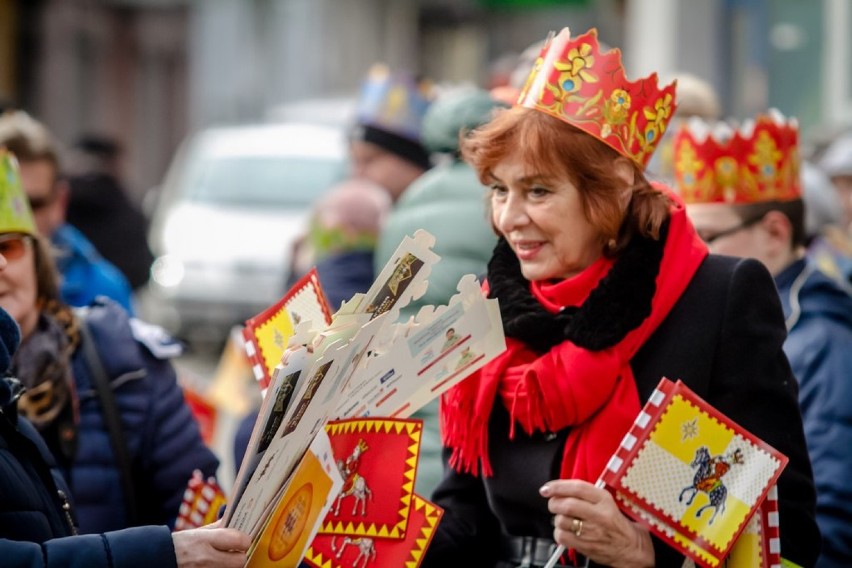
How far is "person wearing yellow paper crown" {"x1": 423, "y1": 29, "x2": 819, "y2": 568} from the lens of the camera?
3256 millimetres

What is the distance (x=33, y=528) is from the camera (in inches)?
113

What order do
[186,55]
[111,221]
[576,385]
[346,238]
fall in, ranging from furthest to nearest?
[186,55] < [111,221] < [346,238] < [576,385]

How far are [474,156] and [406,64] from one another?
32824 millimetres

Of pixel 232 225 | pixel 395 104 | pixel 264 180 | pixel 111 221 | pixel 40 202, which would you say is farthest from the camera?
pixel 264 180

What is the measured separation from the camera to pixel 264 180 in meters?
15.2

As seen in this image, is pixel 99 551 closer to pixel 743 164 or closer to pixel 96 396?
pixel 96 396

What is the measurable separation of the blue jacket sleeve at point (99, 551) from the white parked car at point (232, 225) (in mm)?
11394

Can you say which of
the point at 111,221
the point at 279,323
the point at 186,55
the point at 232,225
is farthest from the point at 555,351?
the point at 186,55

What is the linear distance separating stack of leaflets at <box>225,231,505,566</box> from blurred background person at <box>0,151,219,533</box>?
1.13 m

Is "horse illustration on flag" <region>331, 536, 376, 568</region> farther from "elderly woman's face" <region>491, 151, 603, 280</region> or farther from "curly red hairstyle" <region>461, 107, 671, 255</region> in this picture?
"curly red hairstyle" <region>461, 107, 671, 255</region>

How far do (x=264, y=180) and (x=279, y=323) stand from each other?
11.9m

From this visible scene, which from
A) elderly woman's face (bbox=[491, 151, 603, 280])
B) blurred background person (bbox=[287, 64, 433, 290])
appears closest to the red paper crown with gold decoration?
elderly woman's face (bbox=[491, 151, 603, 280])

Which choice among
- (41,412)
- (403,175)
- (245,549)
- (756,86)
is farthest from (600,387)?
(756,86)

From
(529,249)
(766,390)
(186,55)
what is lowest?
(186,55)
